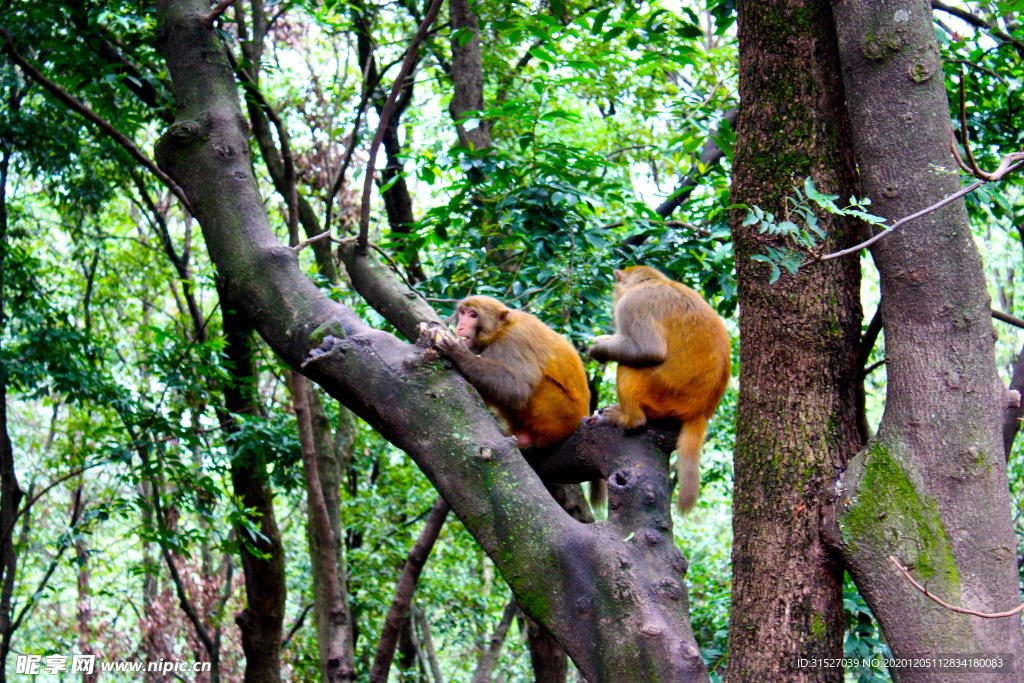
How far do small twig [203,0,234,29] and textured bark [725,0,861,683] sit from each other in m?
2.36

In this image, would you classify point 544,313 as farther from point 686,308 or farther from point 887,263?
point 887,263

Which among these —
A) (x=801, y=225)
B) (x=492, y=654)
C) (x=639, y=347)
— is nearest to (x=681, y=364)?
(x=639, y=347)

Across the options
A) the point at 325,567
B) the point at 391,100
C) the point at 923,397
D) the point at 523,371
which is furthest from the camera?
the point at 325,567

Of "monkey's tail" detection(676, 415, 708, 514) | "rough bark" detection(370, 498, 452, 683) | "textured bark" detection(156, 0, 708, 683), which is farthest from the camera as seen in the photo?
"rough bark" detection(370, 498, 452, 683)

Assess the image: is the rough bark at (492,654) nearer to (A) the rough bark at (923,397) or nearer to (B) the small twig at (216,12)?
(A) the rough bark at (923,397)

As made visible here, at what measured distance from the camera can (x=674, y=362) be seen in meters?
4.20

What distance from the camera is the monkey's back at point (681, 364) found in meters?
4.14

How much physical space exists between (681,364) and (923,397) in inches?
62.7

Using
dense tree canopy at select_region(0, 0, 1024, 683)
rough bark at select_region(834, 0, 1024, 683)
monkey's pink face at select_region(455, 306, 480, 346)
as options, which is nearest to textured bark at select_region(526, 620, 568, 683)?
dense tree canopy at select_region(0, 0, 1024, 683)

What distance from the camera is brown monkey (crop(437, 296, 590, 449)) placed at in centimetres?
405

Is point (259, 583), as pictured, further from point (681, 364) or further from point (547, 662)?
point (681, 364)

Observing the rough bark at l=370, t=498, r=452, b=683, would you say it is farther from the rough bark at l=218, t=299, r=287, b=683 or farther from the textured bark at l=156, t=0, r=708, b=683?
the rough bark at l=218, t=299, r=287, b=683

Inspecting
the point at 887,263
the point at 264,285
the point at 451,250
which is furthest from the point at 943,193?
the point at 451,250

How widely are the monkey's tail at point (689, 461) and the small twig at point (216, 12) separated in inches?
123
